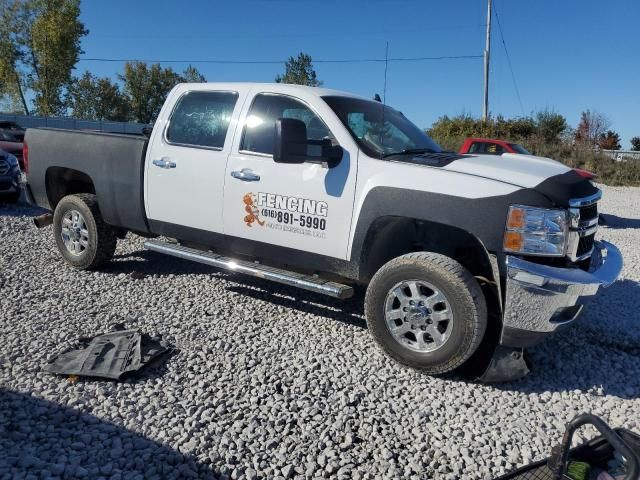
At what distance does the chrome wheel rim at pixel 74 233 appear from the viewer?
588cm

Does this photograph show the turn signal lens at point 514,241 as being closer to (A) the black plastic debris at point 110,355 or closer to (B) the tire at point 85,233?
(A) the black plastic debris at point 110,355

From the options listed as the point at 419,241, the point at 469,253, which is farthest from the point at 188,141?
the point at 469,253

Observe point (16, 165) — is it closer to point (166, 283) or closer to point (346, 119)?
point (166, 283)

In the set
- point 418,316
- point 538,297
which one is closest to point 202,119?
point 418,316

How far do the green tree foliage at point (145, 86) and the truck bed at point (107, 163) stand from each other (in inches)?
1877

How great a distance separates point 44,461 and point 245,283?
10.7 feet

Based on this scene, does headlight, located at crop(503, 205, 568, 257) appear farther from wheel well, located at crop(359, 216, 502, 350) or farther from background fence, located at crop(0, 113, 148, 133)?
background fence, located at crop(0, 113, 148, 133)

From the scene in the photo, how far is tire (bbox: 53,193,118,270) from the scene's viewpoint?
5.72m

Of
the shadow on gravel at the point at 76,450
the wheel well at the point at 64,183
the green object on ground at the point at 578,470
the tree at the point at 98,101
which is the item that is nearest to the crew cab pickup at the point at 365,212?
the wheel well at the point at 64,183

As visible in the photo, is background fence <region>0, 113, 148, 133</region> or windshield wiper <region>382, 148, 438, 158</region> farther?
background fence <region>0, 113, 148, 133</region>

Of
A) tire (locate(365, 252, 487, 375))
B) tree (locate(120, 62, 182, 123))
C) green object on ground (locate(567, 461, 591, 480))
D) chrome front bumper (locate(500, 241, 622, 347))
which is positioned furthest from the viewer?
tree (locate(120, 62, 182, 123))

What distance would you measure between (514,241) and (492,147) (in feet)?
32.6

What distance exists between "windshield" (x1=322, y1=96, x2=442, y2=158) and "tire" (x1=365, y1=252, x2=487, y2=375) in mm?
986

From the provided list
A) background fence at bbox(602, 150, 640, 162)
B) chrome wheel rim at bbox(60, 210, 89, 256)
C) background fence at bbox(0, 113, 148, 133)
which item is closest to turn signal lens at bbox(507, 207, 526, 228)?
chrome wheel rim at bbox(60, 210, 89, 256)
